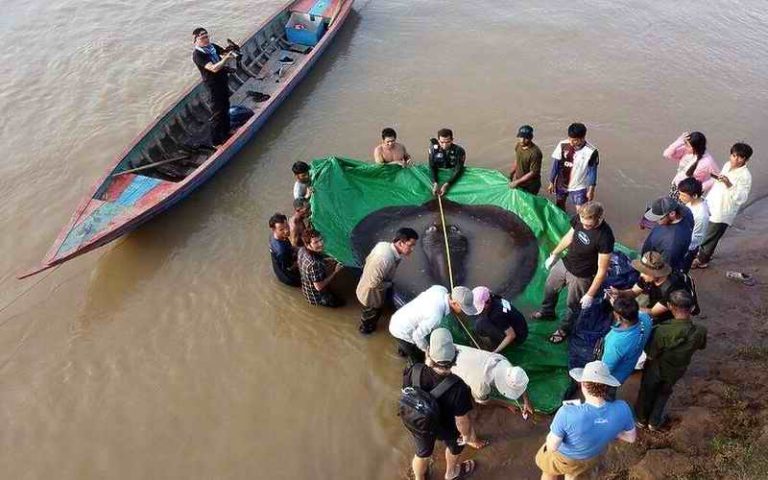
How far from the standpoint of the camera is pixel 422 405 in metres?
4.29

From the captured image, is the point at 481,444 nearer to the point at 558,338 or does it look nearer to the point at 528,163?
the point at 558,338

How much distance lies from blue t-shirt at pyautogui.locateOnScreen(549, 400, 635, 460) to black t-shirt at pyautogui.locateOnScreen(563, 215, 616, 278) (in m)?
1.75

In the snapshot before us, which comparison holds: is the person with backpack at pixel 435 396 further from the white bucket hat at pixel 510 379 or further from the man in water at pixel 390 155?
the man in water at pixel 390 155

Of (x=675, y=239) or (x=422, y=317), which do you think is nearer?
(x=422, y=317)

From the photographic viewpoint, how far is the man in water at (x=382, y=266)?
576 centimetres

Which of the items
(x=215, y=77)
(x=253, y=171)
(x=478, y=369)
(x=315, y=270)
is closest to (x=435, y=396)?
(x=478, y=369)

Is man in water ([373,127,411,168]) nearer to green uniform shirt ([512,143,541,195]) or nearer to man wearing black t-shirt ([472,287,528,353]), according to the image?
green uniform shirt ([512,143,541,195])

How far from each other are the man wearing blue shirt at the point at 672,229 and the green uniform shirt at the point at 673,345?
3.28ft

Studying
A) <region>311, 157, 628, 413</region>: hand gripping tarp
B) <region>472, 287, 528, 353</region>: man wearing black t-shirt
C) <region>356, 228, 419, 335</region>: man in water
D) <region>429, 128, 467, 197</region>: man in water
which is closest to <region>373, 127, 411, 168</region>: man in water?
<region>311, 157, 628, 413</region>: hand gripping tarp

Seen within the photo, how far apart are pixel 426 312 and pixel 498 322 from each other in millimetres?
701

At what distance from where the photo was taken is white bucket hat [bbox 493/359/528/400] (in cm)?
464

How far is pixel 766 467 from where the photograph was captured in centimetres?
471

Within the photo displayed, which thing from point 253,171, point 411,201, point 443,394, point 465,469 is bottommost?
point 465,469

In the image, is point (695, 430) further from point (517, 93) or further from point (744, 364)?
point (517, 93)
